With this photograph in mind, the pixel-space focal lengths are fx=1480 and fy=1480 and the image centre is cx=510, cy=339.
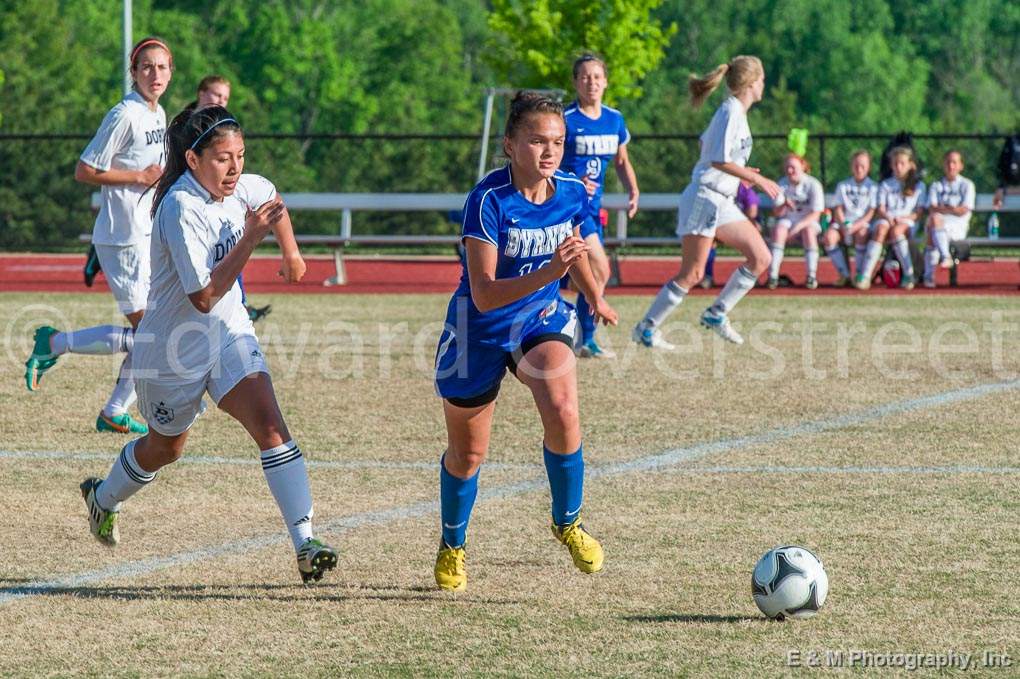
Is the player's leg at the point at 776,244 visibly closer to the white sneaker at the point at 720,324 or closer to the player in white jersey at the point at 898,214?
the player in white jersey at the point at 898,214

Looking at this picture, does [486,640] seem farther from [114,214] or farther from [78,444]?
[114,214]

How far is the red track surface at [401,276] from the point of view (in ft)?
61.0

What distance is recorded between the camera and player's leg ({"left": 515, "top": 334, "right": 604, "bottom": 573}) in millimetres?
5309

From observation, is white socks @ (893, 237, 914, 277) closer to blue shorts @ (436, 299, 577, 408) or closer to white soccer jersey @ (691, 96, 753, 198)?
white soccer jersey @ (691, 96, 753, 198)

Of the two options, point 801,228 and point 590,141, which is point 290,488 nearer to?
point 590,141

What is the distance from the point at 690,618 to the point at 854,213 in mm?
14629

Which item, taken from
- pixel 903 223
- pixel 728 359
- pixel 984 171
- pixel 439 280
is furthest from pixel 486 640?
pixel 984 171

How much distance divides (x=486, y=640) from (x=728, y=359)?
719 cm

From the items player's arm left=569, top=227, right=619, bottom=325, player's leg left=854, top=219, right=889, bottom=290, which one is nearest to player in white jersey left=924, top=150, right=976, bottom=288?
player's leg left=854, top=219, right=889, bottom=290

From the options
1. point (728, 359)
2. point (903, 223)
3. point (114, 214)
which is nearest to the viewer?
point (114, 214)

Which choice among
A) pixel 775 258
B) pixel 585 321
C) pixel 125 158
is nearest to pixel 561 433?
pixel 125 158

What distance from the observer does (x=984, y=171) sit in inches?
1539

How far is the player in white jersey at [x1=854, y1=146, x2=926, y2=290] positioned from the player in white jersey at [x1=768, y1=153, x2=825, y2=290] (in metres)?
0.67

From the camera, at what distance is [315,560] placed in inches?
200
